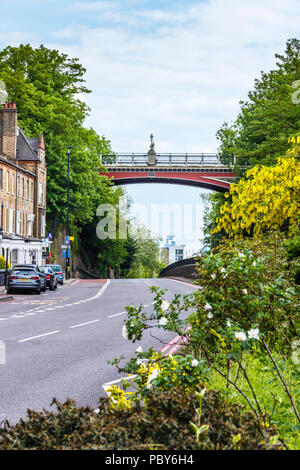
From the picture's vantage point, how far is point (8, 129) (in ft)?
204

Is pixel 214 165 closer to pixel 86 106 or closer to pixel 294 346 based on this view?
pixel 86 106

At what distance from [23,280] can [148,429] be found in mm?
33203

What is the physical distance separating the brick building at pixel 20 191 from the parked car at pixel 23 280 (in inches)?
655

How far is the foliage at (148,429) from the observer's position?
11.7 feet

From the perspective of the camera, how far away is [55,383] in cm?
978

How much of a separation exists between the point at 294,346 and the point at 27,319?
1517 cm

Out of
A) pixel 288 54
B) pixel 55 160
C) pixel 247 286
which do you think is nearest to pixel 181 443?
pixel 247 286

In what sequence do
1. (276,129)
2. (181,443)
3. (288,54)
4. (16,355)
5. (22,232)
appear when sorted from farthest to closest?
(22,232), (288,54), (276,129), (16,355), (181,443)

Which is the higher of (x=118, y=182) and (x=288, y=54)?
(x=288, y=54)

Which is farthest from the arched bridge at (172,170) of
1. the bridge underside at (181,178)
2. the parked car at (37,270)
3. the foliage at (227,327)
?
the foliage at (227,327)

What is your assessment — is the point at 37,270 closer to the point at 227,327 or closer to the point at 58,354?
the point at 58,354

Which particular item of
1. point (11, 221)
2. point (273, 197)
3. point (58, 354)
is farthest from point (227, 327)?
point (11, 221)

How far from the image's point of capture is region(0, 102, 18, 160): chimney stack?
60.4m

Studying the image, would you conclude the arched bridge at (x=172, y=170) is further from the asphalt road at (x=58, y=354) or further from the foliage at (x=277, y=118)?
the asphalt road at (x=58, y=354)
